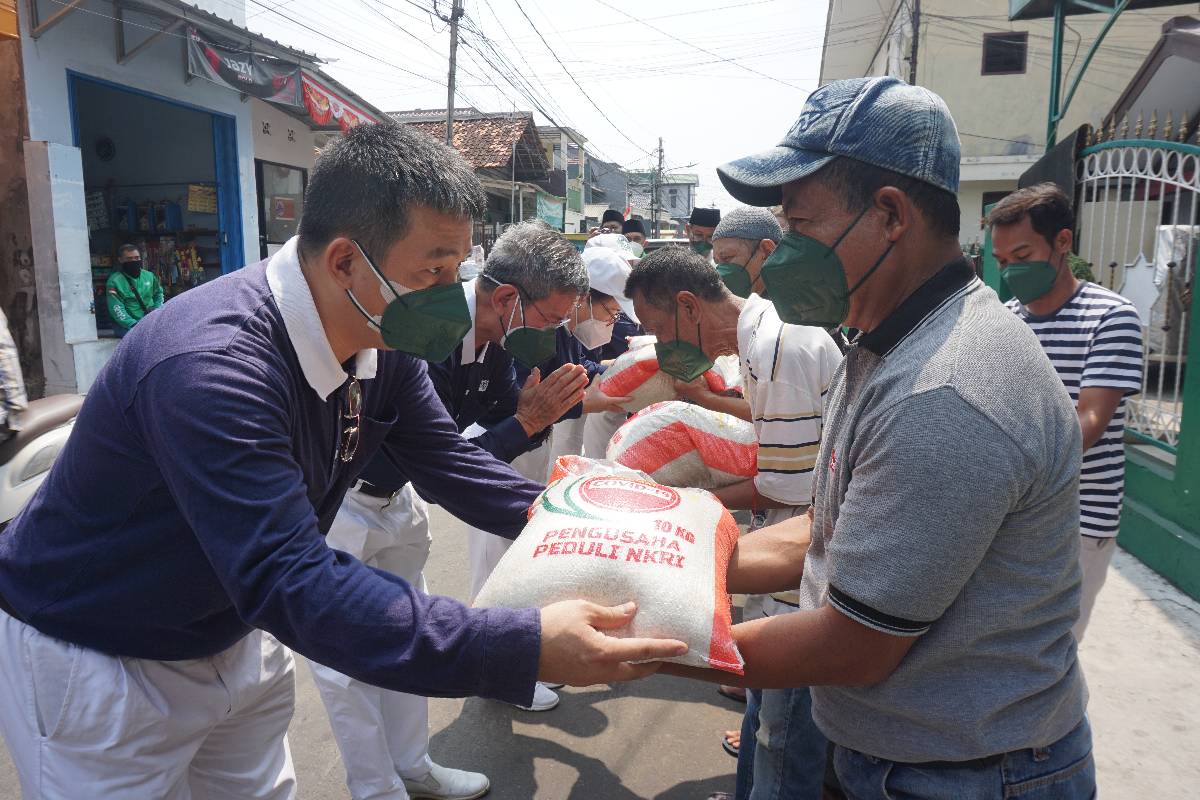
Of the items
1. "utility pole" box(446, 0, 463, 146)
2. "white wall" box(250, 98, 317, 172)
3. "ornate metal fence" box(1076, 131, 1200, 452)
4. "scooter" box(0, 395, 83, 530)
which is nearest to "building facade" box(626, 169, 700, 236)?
"utility pole" box(446, 0, 463, 146)

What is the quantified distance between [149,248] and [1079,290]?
11756 mm

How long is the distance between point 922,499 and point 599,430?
10.6 ft

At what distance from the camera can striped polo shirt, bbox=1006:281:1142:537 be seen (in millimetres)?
2783

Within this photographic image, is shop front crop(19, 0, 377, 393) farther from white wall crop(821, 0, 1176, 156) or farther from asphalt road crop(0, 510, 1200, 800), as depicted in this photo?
white wall crop(821, 0, 1176, 156)

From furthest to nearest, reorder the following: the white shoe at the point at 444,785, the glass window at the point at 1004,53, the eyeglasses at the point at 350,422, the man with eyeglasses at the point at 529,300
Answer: the glass window at the point at 1004,53, the man with eyeglasses at the point at 529,300, the white shoe at the point at 444,785, the eyeglasses at the point at 350,422

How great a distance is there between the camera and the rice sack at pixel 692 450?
2.65 metres

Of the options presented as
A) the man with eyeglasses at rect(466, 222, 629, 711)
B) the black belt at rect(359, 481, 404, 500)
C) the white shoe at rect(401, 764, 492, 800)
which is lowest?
the white shoe at rect(401, 764, 492, 800)

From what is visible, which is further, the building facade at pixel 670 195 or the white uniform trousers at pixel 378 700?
the building facade at pixel 670 195

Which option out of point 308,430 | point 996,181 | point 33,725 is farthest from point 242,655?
point 996,181

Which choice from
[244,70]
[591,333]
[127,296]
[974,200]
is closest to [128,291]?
[127,296]

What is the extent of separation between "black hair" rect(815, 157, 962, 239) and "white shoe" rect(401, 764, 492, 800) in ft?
7.96

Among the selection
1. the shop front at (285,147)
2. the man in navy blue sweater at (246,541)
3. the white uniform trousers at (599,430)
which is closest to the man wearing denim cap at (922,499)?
the man in navy blue sweater at (246,541)

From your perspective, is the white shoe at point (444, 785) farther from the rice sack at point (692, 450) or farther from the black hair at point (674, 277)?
the black hair at point (674, 277)

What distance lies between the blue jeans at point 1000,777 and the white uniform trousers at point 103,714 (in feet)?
4.46
